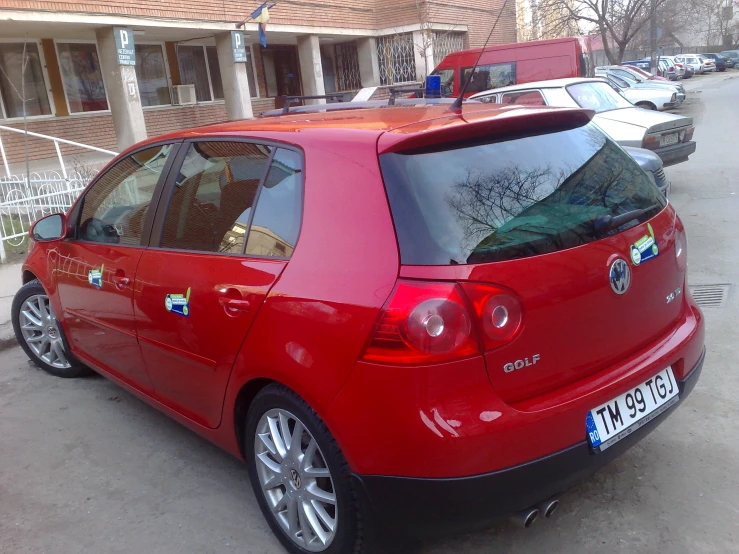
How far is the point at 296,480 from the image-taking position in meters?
2.57

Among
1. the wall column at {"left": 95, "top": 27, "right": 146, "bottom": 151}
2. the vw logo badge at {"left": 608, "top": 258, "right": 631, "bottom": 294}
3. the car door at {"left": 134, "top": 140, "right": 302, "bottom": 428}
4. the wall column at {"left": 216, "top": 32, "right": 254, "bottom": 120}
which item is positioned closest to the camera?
the vw logo badge at {"left": 608, "top": 258, "right": 631, "bottom": 294}

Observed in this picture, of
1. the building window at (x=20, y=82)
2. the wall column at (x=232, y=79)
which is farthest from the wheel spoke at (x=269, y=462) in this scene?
the wall column at (x=232, y=79)

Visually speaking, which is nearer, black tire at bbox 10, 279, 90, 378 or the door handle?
the door handle

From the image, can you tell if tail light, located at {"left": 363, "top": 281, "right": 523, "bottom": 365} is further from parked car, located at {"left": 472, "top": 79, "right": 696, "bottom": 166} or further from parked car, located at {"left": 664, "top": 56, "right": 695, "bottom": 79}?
parked car, located at {"left": 664, "top": 56, "right": 695, "bottom": 79}

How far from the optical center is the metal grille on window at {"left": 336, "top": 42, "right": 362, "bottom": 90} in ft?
78.2

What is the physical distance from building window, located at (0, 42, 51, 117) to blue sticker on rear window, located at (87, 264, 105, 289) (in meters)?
12.3

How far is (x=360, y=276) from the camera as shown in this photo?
88.0 inches

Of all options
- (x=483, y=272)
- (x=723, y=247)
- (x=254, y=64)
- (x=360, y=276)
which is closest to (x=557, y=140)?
(x=483, y=272)

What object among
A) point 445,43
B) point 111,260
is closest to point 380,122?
point 111,260

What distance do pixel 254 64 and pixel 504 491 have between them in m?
20.9

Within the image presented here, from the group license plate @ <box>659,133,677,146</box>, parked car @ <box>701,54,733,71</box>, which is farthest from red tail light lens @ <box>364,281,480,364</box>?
parked car @ <box>701,54,733,71</box>

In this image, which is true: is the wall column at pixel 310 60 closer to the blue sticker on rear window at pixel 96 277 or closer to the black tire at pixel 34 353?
the black tire at pixel 34 353

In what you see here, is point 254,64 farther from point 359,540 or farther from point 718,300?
point 359,540

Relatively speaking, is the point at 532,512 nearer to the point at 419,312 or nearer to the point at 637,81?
the point at 419,312
